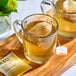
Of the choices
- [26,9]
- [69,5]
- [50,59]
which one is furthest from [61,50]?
[26,9]

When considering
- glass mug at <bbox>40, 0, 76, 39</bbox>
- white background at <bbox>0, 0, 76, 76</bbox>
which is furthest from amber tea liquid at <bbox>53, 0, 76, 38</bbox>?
white background at <bbox>0, 0, 76, 76</bbox>

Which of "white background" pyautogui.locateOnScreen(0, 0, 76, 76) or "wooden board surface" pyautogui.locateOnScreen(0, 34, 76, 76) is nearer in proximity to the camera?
"wooden board surface" pyautogui.locateOnScreen(0, 34, 76, 76)

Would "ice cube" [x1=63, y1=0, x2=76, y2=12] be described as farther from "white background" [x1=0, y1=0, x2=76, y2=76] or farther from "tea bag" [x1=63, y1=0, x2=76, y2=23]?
"white background" [x1=0, y1=0, x2=76, y2=76]

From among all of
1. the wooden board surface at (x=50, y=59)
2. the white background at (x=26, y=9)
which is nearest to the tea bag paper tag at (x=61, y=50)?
the wooden board surface at (x=50, y=59)

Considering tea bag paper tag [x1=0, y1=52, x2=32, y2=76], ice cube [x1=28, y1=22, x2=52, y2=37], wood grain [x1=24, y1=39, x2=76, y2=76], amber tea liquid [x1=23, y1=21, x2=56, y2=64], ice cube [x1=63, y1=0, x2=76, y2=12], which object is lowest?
wood grain [x1=24, y1=39, x2=76, y2=76]

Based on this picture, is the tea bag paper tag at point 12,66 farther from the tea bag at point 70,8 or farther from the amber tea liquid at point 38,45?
the tea bag at point 70,8

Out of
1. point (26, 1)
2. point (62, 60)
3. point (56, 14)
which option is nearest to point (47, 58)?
point (62, 60)

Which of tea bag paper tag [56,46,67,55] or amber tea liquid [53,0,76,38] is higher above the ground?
amber tea liquid [53,0,76,38]

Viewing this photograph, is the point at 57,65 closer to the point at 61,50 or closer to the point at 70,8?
the point at 61,50
